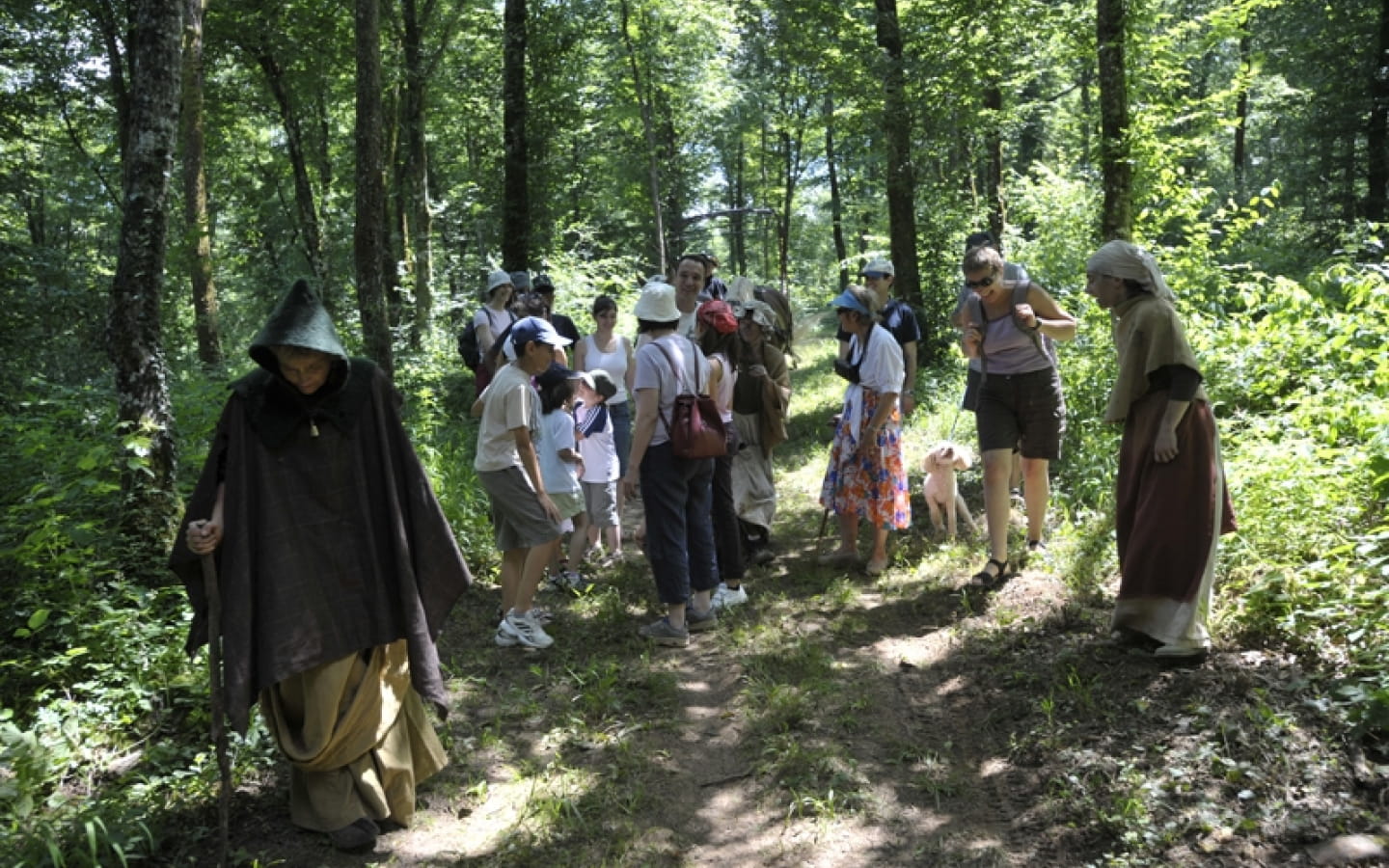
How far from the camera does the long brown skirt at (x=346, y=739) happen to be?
144 inches

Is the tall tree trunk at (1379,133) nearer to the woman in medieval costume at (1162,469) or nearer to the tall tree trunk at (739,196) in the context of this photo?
the woman in medieval costume at (1162,469)

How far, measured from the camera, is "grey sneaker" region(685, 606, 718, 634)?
6.23 meters

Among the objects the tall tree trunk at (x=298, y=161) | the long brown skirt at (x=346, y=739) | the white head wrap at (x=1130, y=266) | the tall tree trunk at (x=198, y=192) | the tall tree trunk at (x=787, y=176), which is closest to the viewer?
the long brown skirt at (x=346, y=739)

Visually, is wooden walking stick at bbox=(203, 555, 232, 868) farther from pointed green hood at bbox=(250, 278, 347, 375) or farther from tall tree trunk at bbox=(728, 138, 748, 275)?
tall tree trunk at bbox=(728, 138, 748, 275)

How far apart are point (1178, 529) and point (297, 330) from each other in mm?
4115

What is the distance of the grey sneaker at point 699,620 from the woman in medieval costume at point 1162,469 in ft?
8.44

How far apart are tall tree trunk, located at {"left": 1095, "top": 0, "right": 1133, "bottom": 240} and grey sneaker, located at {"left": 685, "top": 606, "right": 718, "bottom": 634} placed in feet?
17.3

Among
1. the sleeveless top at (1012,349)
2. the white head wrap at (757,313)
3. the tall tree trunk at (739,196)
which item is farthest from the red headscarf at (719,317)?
the tall tree trunk at (739,196)

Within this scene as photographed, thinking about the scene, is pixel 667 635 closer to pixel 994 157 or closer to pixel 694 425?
pixel 694 425

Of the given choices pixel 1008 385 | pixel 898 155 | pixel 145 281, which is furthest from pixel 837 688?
pixel 898 155

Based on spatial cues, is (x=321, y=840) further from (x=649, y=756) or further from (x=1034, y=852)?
(x=1034, y=852)

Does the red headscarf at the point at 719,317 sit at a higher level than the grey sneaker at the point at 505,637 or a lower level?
higher

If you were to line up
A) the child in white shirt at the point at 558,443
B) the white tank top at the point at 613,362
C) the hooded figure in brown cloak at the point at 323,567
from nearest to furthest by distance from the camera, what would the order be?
1. the hooded figure in brown cloak at the point at 323,567
2. the child in white shirt at the point at 558,443
3. the white tank top at the point at 613,362

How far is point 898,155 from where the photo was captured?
44.1 ft
